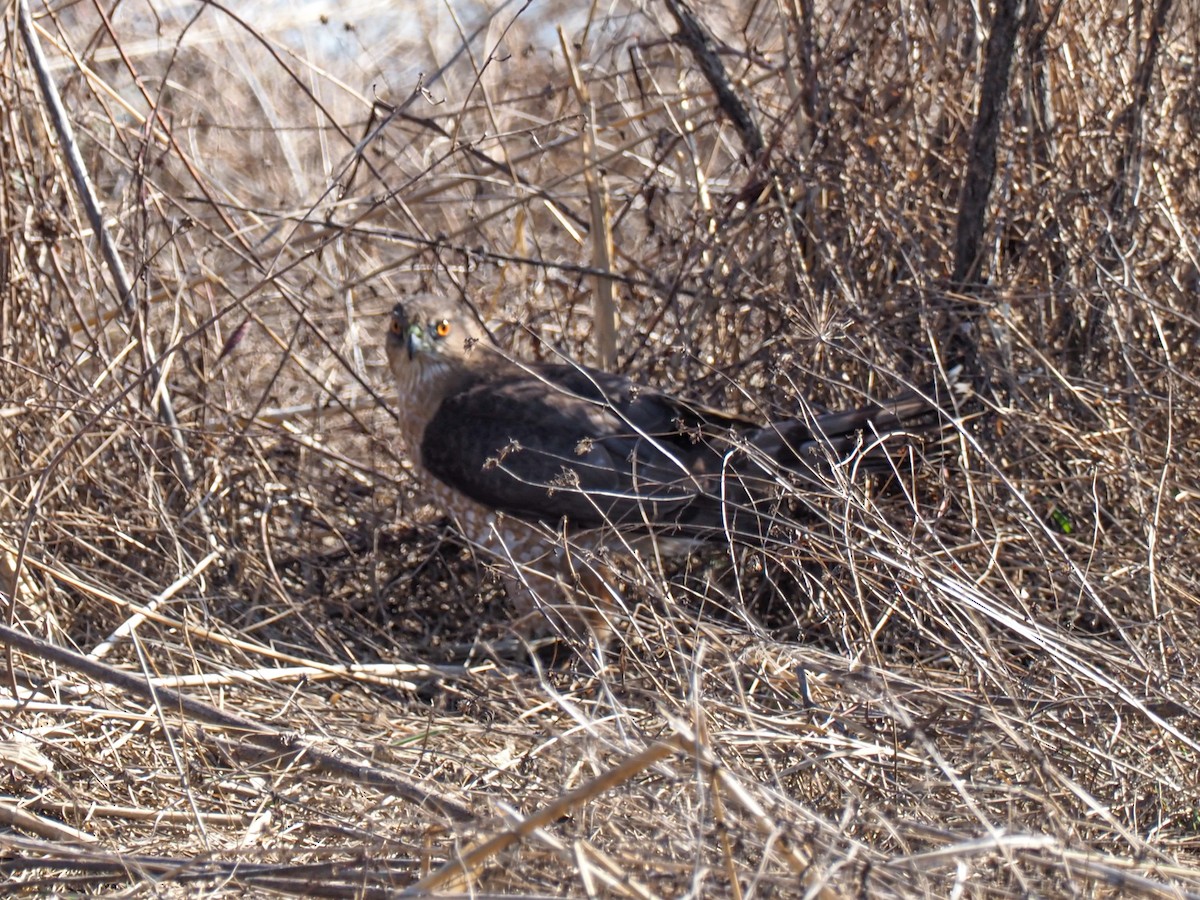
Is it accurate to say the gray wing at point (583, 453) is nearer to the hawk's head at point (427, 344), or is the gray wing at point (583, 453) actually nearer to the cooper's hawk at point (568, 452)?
the cooper's hawk at point (568, 452)

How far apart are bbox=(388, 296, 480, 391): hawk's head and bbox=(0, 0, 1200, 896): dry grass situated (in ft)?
0.50

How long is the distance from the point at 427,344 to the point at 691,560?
1193mm

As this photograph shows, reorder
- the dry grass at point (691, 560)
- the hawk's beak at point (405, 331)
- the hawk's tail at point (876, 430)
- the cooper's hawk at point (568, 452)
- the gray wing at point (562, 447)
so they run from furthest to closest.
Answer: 1. the hawk's beak at point (405, 331)
2. the gray wing at point (562, 447)
3. the cooper's hawk at point (568, 452)
4. the hawk's tail at point (876, 430)
5. the dry grass at point (691, 560)

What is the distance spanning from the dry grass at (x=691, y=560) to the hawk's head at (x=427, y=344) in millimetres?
153

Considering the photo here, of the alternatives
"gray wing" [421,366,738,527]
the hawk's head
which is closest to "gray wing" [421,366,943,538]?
"gray wing" [421,366,738,527]

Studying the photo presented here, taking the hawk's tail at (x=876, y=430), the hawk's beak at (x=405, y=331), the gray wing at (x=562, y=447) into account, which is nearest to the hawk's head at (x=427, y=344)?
the hawk's beak at (x=405, y=331)

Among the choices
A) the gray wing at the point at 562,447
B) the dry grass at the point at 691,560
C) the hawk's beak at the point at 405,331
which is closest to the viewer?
the dry grass at the point at 691,560

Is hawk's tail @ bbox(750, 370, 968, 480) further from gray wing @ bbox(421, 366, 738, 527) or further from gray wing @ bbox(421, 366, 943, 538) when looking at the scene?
gray wing @ bbox(421, 366, 738, 527)

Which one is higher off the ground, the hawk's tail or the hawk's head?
the hawk's head

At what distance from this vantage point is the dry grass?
2.47 meters

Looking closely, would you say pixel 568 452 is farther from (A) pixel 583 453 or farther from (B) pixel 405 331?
(B) pixel 405 331

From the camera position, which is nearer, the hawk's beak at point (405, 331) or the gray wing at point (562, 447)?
the gray wing at point (562, 447)

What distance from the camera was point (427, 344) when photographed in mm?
4320

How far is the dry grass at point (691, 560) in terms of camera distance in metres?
2.47
